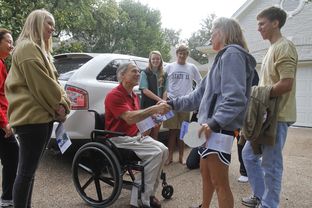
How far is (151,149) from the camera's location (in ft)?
12.1

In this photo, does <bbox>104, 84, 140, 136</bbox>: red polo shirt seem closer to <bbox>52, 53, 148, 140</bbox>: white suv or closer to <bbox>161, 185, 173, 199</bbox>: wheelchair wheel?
<bbox>161, 185, 173, 199</bbox>: wheelchair wheel

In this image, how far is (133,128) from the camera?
3.88 meters

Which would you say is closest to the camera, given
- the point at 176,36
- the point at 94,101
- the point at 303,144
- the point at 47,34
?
the point at 47,34

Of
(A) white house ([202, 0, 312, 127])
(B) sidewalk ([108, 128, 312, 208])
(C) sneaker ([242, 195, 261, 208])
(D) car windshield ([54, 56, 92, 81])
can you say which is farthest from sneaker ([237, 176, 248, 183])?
(A) white house ([202, 0, 312, 127])

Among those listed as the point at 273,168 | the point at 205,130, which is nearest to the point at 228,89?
the point at 205,130

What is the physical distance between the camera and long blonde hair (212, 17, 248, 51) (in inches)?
109

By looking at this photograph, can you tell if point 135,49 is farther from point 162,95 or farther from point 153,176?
point 153,176

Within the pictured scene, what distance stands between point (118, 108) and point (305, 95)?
34.8 feet

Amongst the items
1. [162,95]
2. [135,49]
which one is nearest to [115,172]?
[162,95]

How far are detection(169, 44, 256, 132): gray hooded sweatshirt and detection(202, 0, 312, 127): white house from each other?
8.92 meters

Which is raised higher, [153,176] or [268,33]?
[268,33]

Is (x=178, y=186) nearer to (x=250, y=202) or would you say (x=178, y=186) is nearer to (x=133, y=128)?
(x=250, y=202)

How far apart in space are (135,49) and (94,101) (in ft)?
106

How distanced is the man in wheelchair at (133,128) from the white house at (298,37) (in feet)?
26.8
